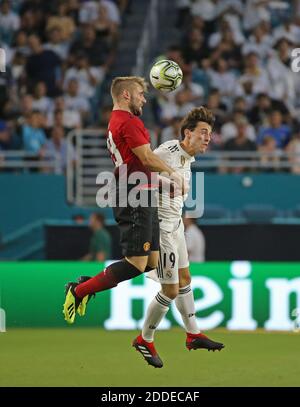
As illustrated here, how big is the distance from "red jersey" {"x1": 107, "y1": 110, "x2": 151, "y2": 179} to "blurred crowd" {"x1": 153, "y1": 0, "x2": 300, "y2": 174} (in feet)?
26.8

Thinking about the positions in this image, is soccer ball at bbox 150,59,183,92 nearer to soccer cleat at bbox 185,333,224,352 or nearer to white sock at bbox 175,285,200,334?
white sock at bbox 175,285,200,334

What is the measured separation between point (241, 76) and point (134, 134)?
10.5 m

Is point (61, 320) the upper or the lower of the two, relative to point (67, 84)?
lower

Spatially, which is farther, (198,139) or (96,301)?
(96,301)

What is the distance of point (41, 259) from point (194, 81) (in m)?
4.08

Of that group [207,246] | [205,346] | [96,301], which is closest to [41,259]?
[207,246]

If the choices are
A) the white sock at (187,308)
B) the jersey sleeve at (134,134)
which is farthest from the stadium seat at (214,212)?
the jersey sleeve at (134,134)

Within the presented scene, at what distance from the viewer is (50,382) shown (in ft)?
34.4

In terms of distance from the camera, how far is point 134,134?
10680 mm

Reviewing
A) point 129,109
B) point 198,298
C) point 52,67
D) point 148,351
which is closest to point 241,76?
point 52,67

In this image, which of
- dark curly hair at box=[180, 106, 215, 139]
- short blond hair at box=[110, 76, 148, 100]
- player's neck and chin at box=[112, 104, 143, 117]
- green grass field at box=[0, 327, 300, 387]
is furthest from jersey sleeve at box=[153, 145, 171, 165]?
green grass field at box=[0, 327, 300, 387]

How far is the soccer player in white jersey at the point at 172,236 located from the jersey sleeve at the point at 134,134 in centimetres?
52

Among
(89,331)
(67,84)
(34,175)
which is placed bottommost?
(89,331)
